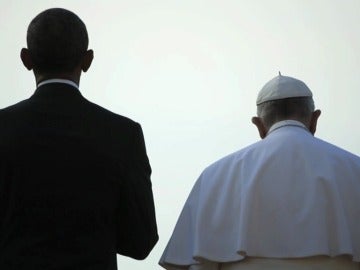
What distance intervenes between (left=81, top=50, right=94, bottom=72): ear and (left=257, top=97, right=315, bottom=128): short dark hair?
198cm

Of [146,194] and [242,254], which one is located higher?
[146,194]

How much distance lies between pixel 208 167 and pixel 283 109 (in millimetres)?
733

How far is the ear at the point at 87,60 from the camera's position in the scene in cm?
453

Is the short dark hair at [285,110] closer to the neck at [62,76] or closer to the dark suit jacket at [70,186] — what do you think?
the dark suit jacket at [70,186]

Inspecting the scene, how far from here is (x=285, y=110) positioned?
6.11m

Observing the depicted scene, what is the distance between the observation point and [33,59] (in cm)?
454

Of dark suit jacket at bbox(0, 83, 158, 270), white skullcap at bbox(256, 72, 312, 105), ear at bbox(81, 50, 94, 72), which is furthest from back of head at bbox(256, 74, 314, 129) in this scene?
ear at bbox(81, 50, 94, 72)

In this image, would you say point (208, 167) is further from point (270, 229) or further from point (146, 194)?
point (146, 194)

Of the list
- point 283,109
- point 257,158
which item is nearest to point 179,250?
point 257,158

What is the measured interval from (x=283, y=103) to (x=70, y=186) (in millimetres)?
2378

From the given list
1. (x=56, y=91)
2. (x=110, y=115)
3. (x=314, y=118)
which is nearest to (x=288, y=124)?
(x=314, y=118)

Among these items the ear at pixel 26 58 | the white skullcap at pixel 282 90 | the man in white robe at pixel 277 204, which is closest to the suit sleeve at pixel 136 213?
the ear at pixel 26 58

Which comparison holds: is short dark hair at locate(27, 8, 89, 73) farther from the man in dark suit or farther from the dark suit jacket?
the dark suit jacket

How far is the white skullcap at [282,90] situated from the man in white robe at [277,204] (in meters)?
0.01
